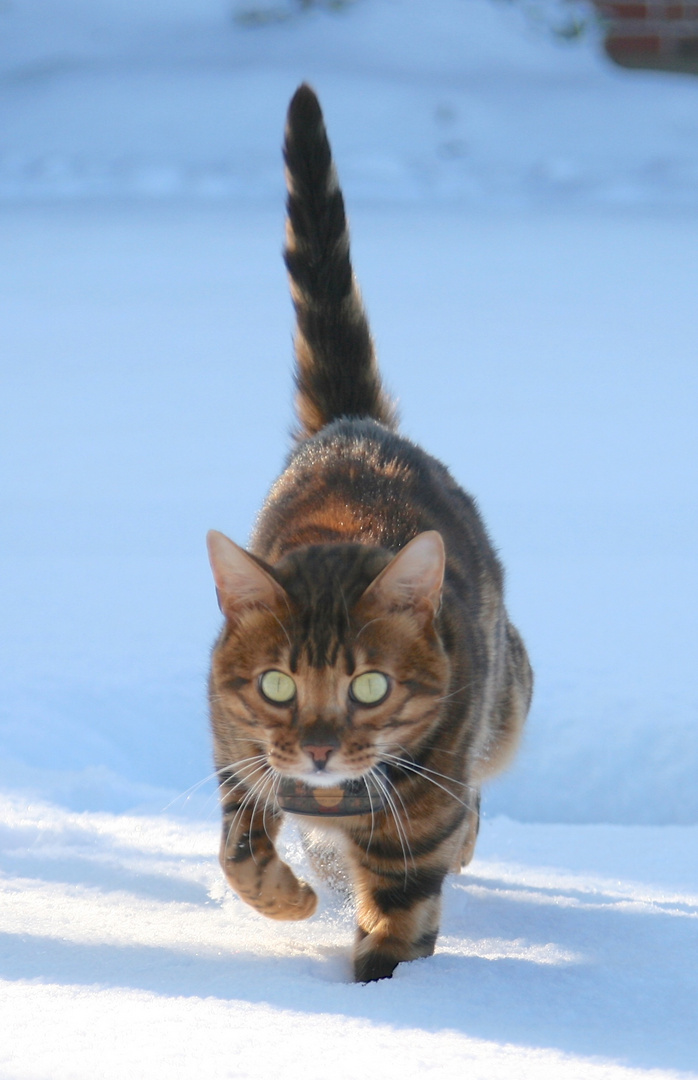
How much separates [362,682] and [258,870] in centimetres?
36

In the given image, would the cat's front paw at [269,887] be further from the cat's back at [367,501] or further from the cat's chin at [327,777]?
the cat's back at [367,501]

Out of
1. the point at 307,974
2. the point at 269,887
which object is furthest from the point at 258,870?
the point at 307,974

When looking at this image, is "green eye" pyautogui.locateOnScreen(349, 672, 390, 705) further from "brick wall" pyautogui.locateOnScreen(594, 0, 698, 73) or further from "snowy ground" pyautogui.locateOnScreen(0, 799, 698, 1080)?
"brick wall" pyautogui.locateOnScreen(594, 0, 698, 73)

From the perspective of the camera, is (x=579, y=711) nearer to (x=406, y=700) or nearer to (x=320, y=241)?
(x=320, y=241)

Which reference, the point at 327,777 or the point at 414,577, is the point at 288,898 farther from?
the point at 414,577

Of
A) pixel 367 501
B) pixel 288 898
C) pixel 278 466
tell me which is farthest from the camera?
pixel 278 466

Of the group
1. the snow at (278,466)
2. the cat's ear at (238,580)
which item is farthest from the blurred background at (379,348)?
the cat's ear at (238,580)

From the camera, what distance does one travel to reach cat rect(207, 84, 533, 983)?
142 centimetres

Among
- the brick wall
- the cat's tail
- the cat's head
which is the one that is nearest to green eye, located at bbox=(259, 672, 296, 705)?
the cat's head

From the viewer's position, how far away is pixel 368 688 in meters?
1.42

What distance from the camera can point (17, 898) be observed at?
1.67 m

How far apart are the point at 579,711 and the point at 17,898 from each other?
137 centimetres

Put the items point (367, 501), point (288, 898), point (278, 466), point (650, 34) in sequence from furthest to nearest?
point (650, 34) → point (278, 466) → point (367, 501) → point (288, 898)

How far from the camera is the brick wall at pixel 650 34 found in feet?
30.5
